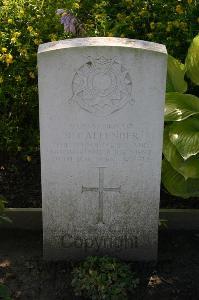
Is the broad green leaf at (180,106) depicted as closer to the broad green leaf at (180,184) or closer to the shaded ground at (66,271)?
the broad green leaf at (180,184)

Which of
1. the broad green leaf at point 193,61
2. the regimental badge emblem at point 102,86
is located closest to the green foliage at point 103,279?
the regimental badge emblem at point 102,86

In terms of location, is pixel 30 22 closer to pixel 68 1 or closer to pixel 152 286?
pixel 68 1

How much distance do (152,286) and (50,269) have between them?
0.76m

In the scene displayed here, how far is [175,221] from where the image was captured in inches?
180

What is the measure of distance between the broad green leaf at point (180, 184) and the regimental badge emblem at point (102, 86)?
1.02 metres

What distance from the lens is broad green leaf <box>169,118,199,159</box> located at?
407 centimetres

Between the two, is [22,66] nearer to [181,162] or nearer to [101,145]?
[101,145]

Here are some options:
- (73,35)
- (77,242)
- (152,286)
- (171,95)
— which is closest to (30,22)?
(73,35)

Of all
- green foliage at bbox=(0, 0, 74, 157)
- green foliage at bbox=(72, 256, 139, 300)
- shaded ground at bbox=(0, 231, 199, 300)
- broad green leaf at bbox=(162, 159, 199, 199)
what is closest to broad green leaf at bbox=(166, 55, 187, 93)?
broad green leaf at bbox=(162, 159, 199, 199)

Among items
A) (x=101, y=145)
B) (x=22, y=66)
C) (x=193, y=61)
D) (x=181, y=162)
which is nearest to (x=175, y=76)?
(x=193, y=61)

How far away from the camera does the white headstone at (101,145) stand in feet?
11.5

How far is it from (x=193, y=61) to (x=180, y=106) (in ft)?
1.32

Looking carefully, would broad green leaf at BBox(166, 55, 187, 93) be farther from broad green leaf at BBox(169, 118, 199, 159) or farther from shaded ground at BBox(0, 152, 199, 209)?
shaded ground at BBox(0, 152, 199, 209)

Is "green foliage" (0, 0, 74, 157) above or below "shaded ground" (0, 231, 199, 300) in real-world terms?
above
